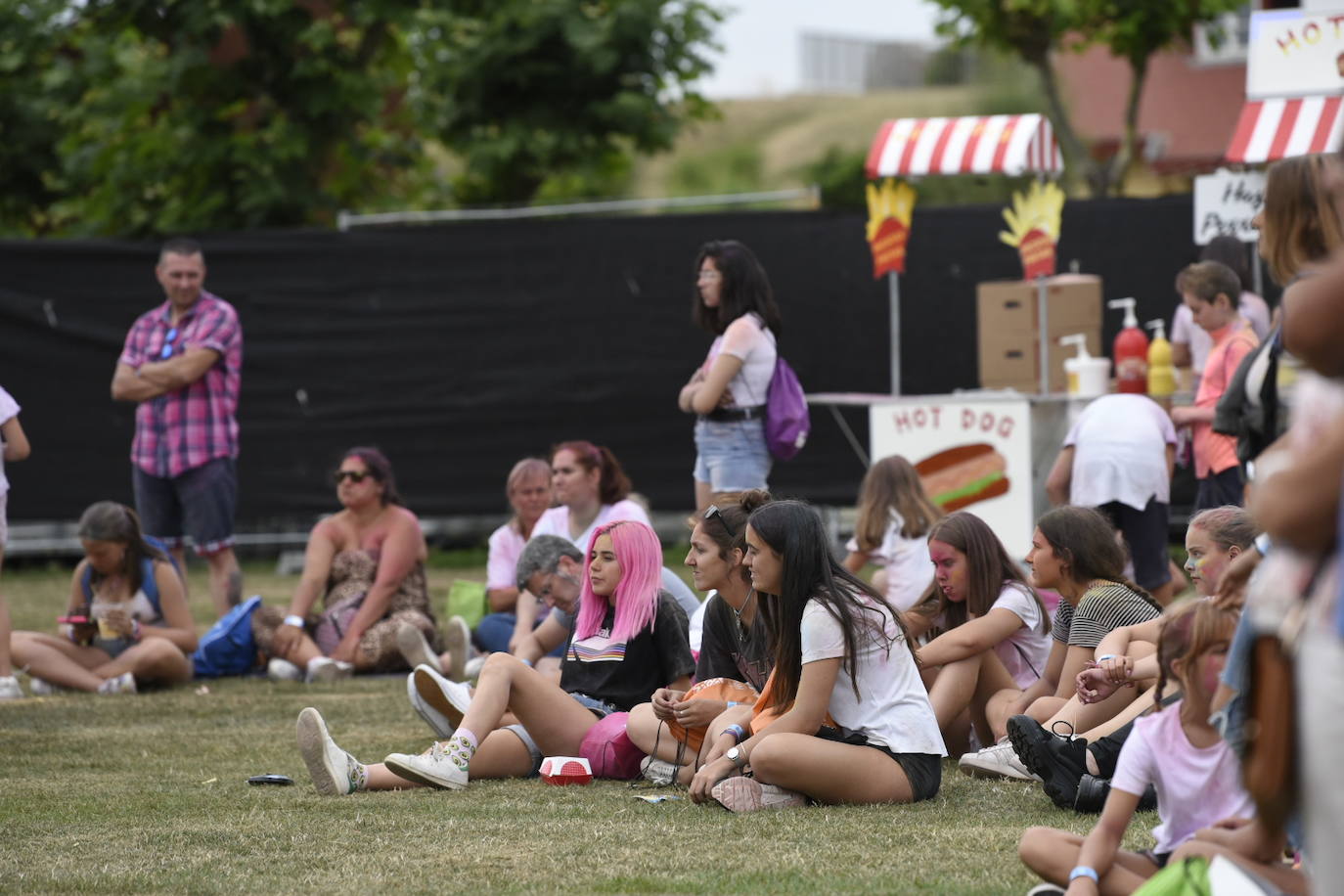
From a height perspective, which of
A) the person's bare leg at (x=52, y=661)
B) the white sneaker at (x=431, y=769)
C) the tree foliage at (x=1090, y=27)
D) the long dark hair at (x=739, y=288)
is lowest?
the person's bare leg at (x=52, y=661)

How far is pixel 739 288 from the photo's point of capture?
23.8 ft

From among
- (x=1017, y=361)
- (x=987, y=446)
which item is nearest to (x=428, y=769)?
(x=987, y=446)

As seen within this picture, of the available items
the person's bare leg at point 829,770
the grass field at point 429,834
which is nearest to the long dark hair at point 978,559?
the grass field at point 429,834

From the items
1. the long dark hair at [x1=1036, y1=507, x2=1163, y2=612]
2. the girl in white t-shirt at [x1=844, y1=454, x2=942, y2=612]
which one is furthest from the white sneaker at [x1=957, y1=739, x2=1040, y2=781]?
the girl in white t-shirt at [x1=844, y1=454, x2=942, y2=612]

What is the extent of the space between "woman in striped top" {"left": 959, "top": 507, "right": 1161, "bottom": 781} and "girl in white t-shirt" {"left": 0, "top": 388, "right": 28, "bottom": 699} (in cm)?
376

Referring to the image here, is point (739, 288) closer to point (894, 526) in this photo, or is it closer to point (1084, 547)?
point (894, 526)

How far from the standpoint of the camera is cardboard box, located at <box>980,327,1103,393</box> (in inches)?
358

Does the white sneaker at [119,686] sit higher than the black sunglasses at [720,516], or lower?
lower

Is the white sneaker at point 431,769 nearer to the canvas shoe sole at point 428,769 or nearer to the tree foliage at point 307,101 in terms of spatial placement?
the canvas shoe sole at point 428,769

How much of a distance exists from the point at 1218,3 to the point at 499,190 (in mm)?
7631

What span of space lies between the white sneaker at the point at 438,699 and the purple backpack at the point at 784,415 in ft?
7.14

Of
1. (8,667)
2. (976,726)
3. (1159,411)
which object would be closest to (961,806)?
(976,726)

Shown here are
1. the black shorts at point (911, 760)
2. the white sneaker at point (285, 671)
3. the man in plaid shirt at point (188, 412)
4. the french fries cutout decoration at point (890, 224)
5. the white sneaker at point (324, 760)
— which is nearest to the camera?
the black shorts at point (911, 760)

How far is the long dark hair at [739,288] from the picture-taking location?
7.27 meters
